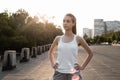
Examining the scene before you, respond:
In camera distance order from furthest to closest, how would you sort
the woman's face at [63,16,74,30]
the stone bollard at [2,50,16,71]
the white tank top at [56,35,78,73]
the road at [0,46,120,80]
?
the stone bollard at [2,50,16,71] < the road at [0,46,120,80] < the woman's face at [63,16,74,30] < the white tank top at [56,35,78,73]

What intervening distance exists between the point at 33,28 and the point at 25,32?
3.49 m

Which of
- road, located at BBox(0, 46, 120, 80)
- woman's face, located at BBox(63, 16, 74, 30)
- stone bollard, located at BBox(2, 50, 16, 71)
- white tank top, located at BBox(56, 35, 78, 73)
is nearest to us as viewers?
white tank top, located at BBox(56, 35, 78, 73)

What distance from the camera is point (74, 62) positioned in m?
4.91

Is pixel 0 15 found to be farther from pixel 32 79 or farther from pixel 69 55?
pixel 69 55

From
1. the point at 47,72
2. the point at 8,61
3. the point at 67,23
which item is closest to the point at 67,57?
the point at 67,23

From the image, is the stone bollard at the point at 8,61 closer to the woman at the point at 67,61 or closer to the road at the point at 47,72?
the road at the point at 47,72

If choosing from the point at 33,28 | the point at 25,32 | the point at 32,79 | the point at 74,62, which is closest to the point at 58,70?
the point at 74,62

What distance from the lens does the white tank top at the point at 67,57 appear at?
4867 millimetres

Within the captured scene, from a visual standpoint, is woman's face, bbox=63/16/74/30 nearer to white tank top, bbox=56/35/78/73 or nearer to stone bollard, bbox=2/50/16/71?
white tank top, bbox=56/35/78/73

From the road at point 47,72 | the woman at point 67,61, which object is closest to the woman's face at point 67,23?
the woman at point 67,61

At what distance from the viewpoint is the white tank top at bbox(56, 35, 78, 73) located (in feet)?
16.0

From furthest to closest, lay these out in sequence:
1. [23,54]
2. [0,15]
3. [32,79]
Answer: [0,15] → [23,54] → [32,79]

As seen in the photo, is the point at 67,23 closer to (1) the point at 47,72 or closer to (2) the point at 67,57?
(2) the point at 67,57

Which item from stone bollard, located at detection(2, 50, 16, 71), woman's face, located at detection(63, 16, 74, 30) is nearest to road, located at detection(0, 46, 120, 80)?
stone bollard, located at detection(2, 50, 16, 71)
